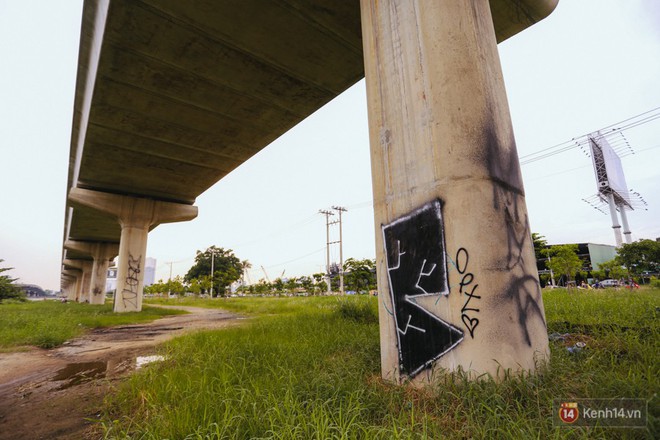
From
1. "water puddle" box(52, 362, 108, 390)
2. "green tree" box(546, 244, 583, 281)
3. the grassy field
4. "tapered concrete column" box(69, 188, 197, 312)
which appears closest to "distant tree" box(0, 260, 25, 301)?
"tapered concrete column" box(69, 188, 197, 312)

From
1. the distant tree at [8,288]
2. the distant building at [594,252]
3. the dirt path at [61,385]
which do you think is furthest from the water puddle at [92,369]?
the distant building at [594,252]

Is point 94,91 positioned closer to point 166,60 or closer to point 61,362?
point 166,60

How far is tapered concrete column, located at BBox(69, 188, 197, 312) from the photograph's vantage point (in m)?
17.2

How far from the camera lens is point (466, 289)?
3.02m

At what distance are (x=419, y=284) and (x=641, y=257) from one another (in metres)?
46.1

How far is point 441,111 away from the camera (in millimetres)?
3426

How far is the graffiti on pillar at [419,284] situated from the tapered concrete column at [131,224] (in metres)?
18.4

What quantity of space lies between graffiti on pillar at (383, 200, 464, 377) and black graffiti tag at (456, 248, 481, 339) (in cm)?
13

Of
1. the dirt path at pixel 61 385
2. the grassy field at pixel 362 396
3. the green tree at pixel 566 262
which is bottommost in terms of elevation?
the dirt path at pixel 61 385

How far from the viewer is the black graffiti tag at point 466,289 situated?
294 cm

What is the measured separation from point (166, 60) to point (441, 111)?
759 centimetres

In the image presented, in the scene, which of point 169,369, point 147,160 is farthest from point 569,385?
point 147,160

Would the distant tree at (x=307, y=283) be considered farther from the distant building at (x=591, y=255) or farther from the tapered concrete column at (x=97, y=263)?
the distant building at (x=591, y=255)

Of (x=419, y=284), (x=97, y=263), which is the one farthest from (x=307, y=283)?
(x=419, y=284)
